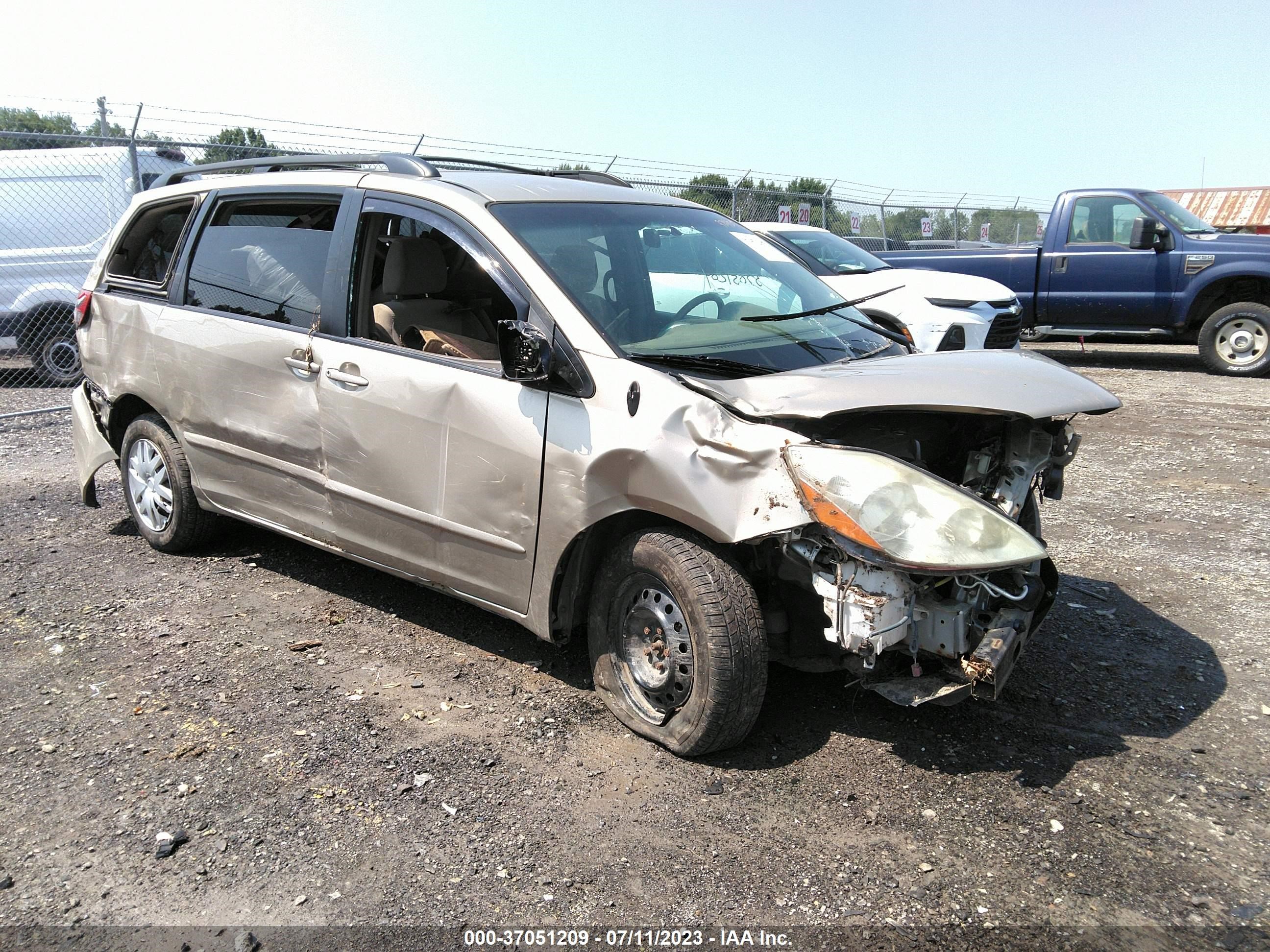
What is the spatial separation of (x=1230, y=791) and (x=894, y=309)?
6.55 meters

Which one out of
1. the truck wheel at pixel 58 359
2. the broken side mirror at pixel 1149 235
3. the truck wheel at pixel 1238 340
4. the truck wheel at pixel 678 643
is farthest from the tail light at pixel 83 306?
the truck wheel at pixel 1238 340

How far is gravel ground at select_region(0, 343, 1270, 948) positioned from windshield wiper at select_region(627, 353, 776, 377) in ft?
4.25

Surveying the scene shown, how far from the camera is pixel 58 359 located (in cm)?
1128

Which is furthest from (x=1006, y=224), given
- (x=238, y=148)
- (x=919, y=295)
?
(x=238, y=148)

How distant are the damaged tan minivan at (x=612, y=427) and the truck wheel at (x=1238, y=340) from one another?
9.05 metres

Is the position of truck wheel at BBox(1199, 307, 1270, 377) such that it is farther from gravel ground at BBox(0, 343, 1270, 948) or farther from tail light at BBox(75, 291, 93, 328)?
tail light at BBox(75, 291, 93, 328)

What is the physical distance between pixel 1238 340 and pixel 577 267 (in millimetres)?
10661

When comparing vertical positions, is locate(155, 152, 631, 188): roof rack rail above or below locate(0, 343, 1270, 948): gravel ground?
above

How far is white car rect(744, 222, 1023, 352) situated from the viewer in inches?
360

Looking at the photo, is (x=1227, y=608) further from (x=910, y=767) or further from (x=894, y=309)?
(x=894, y=309)

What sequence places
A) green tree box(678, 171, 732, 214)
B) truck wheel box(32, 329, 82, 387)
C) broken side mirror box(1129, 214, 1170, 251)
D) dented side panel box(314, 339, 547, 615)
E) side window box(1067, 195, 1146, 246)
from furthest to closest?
1. green tree box(678, 171, 732, 214)
2. side window box(1067, 195, 1146, 246)
3. broken side mirror box(1129, 214, 1170, 251)
4. truck wheel box(32, 329, 82, 387)
5. dented side panel box(314, 339, 547, 615)

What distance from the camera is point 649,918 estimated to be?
105 inches

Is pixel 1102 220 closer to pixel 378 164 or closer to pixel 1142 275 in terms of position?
pixel 1142 275

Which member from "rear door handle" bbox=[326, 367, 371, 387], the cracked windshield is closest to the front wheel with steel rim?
"rear door handle" bbox=[326, 367, 371, 387]
